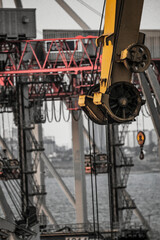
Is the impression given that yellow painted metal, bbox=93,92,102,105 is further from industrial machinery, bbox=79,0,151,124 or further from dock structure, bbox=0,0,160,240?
dock structure, bbox=0,0,160,240

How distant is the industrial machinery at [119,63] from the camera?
47.8 ft

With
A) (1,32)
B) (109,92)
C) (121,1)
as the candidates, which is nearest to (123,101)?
(109,92)

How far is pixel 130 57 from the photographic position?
14.4m

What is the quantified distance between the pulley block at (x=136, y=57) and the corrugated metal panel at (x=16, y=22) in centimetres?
1644

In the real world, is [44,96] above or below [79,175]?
above

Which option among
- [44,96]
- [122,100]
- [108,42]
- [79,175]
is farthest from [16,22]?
[79,175]

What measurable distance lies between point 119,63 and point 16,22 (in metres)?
16.4

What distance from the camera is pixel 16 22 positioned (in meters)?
30.2

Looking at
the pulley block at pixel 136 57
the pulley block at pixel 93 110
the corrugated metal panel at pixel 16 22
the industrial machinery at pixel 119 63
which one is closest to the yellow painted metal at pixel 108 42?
the industrial machinery at pixel 119 63

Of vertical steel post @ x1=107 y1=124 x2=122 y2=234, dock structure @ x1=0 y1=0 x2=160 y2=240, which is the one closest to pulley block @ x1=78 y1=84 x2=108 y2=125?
dock structure @ x1=0 y1=0 x2=160 y2=240

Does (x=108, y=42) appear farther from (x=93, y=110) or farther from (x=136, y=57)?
(x=93, y=110)

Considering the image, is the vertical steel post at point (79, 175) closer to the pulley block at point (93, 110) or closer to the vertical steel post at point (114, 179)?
the vertical steel post at point (114, 179)

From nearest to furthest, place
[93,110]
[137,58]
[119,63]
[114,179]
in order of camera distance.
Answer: [137,58] < [119,63] < [93,110] < [114,179]

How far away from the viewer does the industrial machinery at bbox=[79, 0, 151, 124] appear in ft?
47.8
